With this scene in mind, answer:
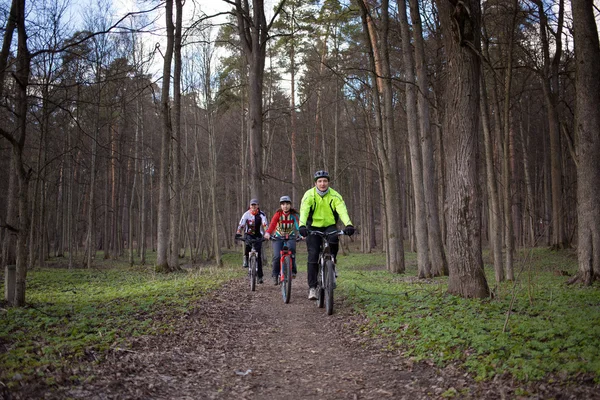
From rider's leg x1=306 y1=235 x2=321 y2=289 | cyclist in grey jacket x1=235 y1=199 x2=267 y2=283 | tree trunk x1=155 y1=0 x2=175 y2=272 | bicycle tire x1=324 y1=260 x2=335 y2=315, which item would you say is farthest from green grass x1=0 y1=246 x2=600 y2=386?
tree trunk x1=155 y1=0 x2=175 y2=272

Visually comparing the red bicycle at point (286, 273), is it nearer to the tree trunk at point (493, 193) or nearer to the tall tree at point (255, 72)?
the tree trunk at point (493, 193)

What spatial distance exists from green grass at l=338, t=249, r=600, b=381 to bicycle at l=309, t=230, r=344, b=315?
58 centimetres

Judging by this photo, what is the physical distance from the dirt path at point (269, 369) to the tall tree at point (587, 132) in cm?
529

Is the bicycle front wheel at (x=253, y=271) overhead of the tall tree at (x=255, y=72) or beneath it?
beneath

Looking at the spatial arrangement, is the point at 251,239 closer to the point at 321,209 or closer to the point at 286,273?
the point at 286,273

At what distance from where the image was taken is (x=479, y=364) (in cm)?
407

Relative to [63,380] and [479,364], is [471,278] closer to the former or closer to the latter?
[479,364]

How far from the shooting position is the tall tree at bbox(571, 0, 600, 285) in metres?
8.91

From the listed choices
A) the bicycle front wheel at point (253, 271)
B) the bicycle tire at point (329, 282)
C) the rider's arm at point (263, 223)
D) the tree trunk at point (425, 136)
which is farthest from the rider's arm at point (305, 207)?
the tree trunk at point (425, 136)

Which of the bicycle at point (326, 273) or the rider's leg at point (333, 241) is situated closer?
the bicycle at point (326, 273)

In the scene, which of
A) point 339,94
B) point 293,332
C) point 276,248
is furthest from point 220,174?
point 293,332

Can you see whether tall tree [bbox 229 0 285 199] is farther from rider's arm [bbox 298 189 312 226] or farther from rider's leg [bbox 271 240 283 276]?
rider's arm [bbox 298 189 312 226]

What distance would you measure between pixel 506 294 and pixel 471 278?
0.90 metres

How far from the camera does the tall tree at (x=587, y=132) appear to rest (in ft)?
29.2
